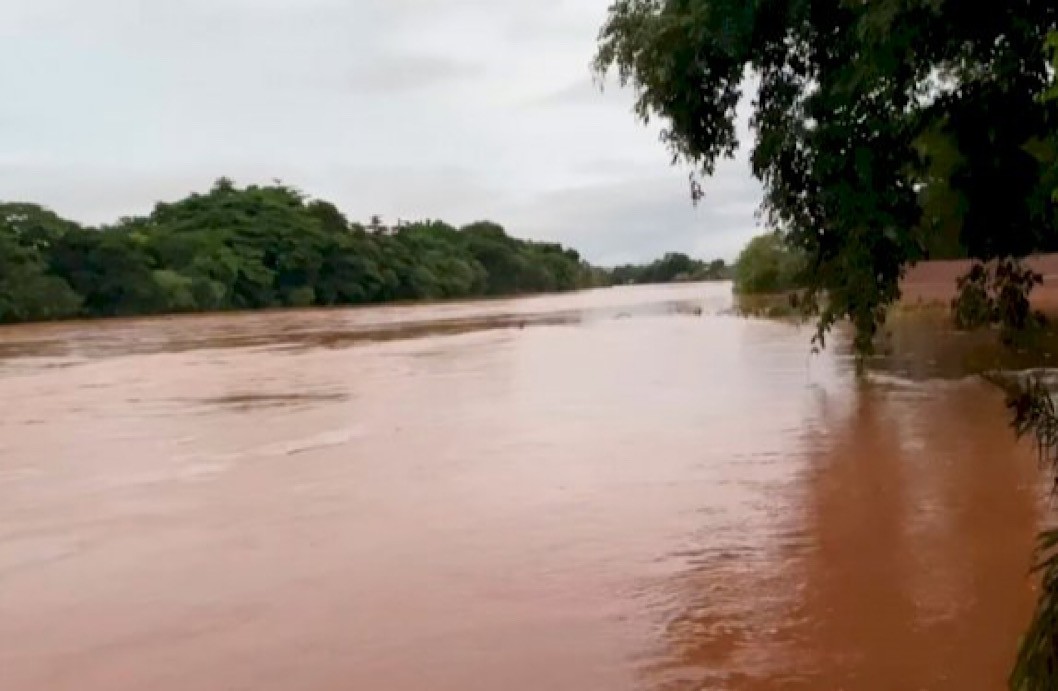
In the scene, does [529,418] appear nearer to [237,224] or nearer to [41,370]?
[41,370]

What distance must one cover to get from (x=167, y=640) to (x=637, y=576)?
2694mm

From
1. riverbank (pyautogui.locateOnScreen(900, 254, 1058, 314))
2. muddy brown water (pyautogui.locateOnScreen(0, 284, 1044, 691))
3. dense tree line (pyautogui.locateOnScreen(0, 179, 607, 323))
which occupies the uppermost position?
A: dense tree line (pyautogui.locateOnScreen(0, 179, 607, 323))

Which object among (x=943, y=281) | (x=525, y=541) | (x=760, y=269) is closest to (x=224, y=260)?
(x=760, y=269)

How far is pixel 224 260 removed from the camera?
2872 inches

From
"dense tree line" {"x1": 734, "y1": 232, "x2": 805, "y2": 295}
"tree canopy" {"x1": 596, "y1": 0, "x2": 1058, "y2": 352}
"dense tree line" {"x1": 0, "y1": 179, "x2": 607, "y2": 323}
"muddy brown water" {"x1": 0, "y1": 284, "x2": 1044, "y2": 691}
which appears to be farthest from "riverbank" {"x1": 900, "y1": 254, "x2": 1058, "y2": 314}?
"dense tree line" {"x1": 0, "y1": 179, "x2": 607, "y2": 323}

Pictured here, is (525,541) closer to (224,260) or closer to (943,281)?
(943,281)

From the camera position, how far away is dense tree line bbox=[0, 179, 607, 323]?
57750 millimetres

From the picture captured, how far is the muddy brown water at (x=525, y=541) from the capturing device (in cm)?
561

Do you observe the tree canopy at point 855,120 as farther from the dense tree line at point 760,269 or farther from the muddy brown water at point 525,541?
the dense tree line at point 760,269

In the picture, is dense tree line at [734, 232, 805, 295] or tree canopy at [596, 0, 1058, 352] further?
dense tree line at [734, 232, 805, 295]

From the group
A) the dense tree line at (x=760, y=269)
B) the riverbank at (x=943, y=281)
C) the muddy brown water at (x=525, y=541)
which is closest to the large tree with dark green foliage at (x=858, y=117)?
the muddy brown water at (x=525, y=541)

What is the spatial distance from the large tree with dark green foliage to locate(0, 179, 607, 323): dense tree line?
51583 millimetres

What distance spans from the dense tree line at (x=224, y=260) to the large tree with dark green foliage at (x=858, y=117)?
5158 centimetres

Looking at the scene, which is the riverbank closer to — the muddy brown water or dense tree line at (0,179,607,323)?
the muddy brown water
